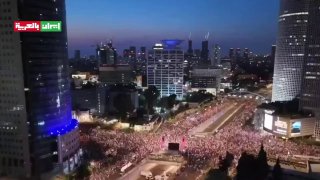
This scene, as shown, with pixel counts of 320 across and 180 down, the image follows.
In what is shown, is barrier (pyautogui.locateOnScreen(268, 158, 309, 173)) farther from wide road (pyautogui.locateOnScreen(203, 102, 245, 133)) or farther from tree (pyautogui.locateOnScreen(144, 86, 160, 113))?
tree (pyautogui.locateOnScreen(144, 86, 160, 113))

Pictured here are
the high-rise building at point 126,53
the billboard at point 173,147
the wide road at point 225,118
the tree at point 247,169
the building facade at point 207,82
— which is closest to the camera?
the tree at point 247,169

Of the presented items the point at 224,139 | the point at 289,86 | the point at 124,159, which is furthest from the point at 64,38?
the point at 289,86

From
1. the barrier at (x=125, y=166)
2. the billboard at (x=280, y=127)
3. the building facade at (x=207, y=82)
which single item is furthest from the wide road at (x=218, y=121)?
the building facade at (x=207, y=82)

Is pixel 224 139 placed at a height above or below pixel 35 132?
below

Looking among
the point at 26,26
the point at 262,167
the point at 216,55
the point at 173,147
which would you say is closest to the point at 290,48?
the point at 173,147

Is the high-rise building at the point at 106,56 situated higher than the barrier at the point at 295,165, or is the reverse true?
the high-rise building at the point at 106,56

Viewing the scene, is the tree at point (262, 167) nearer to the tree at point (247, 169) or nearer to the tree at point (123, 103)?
the tree at point (247, 169)

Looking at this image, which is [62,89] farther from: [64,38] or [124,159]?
[124,159]
